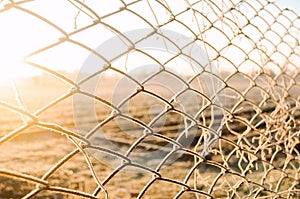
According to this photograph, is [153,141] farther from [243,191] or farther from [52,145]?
[243,191]

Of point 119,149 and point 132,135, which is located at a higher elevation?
point 132,135

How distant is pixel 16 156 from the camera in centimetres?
571

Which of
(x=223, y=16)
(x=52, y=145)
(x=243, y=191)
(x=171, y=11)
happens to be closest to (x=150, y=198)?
(x=243, y=191)

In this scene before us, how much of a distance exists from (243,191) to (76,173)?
1.65 metres

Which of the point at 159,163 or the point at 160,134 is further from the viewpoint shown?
the point at 159,163

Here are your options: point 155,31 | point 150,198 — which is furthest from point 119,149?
point 155,31

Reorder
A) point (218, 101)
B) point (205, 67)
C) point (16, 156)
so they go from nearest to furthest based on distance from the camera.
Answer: point (205, 67), point (218, 101), point (16, 156)

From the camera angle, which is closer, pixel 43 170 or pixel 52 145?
pixel 43 170

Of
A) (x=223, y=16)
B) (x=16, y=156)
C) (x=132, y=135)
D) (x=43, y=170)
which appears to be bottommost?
(x=223, y=16)

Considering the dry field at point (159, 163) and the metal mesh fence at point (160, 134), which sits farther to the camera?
the dry field at point (159, 163)

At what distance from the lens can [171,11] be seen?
4.80 ft

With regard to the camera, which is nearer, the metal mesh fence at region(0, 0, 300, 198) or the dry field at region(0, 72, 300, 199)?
the metal mesh fence at region(0, 0, 300, 198)

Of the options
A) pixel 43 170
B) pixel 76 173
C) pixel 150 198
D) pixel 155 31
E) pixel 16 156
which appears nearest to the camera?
pixel 155 31

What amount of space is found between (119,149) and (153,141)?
51cm
